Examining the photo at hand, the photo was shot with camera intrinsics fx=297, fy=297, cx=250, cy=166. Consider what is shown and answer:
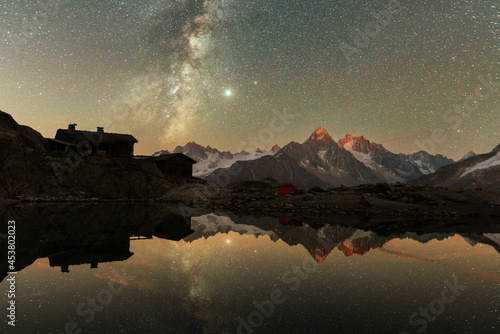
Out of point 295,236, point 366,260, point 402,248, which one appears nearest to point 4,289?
point 366,260

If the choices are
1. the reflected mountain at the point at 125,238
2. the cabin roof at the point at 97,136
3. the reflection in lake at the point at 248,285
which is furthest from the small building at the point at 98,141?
the reflection in lake at the point at 248,285

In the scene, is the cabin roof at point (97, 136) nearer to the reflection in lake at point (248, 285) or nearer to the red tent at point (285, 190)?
the red tent at point (285, 190)

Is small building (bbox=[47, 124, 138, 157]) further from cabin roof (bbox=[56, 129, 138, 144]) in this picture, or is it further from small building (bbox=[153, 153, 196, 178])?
small building (bbox=[153, 153, 196, 178])

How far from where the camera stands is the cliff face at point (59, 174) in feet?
139

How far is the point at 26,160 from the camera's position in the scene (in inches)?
1752

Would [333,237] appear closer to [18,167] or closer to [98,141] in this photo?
[18,167]

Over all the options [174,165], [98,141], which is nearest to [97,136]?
[98,141]

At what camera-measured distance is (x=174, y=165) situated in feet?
217

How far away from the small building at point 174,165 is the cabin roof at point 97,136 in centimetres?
871

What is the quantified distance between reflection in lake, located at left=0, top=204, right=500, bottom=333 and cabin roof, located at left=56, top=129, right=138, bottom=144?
179 ft

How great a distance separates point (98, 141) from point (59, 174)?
A: 19.3m

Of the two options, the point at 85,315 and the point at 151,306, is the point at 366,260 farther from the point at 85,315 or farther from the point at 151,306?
the point at 85,315

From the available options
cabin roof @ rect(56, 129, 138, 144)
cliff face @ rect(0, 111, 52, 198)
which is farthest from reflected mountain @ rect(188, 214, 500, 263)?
cabin roof @ rect(56, 129, 138, 144)

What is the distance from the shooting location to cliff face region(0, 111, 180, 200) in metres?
42.3
